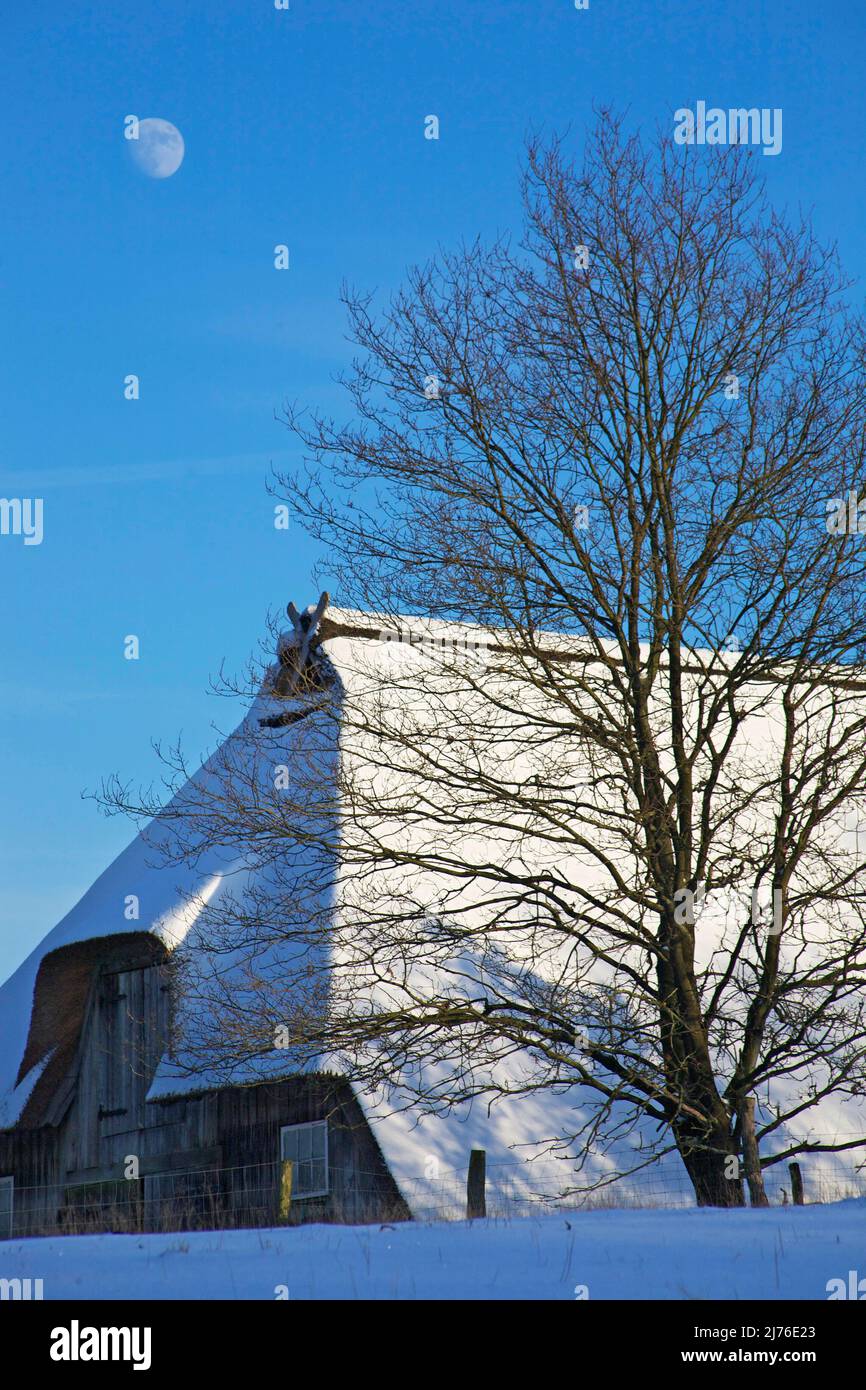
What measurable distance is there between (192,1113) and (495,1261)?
12.9m

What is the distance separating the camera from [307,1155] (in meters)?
18.1

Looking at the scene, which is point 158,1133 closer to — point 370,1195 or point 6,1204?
point 6,1204

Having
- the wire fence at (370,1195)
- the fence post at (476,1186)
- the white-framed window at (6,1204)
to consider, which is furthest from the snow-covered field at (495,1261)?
the white-framed window at (6,1204)

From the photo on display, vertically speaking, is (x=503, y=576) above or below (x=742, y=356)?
below

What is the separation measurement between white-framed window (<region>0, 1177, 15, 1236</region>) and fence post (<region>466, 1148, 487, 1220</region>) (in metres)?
10.3

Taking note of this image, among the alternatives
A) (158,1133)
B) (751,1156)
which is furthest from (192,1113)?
(751,1156)

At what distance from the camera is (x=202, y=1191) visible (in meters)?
19.3

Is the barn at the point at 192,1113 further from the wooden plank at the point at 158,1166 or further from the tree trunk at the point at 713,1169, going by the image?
the tree trunk at the point at 713,1169

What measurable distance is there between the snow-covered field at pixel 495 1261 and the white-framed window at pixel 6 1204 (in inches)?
504

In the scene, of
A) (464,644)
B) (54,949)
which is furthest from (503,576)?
(54,949)

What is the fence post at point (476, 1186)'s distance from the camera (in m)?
14.7

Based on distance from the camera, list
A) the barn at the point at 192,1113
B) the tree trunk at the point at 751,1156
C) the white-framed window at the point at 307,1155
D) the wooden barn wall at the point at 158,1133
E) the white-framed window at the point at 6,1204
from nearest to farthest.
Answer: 1. the tree trunk at the point at 751,1156
2. the barn at the point at 192,1113
3. the wooden barn wall at the point at 158,1133
4. the white-framed window at the point at 307,1155
5. the white-framed window at the point at 6,1204
